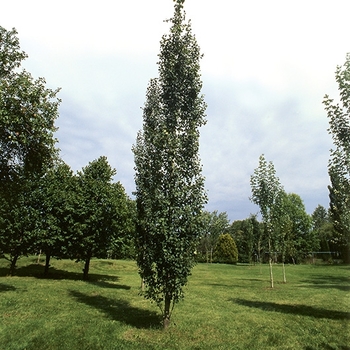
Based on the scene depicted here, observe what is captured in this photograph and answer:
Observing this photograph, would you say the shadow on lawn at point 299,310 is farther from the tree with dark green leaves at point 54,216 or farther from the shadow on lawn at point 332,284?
the tree with dark green leaves at point 54,216

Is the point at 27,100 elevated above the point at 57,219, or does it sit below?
above

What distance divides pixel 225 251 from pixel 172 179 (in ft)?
193

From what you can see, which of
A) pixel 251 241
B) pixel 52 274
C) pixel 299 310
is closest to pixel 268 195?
pixel 299 310

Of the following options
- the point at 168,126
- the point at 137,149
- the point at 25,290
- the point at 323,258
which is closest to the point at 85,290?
the point at 25,290

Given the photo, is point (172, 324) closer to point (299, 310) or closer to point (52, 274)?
point (299, 310)

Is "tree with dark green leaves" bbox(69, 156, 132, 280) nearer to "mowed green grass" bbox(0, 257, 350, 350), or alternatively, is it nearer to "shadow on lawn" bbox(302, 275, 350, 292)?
"mowed green grass" bbox(0, 257, 350, 350)

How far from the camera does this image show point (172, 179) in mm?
12641

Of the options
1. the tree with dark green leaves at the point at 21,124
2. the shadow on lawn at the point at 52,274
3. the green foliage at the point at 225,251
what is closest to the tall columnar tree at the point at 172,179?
the tree with dark green leaves at the point at 21,124

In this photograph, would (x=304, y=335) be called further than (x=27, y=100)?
No

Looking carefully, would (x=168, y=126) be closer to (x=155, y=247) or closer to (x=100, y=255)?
(x=155, y=247)

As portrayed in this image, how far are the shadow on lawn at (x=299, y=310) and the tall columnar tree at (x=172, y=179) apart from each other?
7.18m

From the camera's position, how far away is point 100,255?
99.0 ft

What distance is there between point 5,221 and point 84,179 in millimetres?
8358

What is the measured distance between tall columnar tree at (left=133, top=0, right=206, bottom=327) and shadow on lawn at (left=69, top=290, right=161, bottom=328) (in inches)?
40.0
